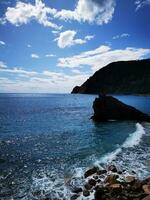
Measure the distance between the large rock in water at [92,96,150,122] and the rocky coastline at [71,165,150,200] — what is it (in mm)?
34658

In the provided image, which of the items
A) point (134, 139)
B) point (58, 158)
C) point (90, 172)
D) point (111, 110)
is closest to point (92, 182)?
point (90, 172)

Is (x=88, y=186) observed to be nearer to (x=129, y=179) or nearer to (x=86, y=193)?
(x=86, y=193)

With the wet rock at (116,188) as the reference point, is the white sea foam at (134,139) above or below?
below

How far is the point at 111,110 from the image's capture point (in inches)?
2169

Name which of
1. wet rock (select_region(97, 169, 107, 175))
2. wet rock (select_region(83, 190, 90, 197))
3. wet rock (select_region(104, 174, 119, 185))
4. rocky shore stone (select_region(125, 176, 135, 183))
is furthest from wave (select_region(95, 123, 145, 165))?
wet rock (select_region(83, 190, 90, 197))

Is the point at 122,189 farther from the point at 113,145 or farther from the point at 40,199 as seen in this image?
the point at 113,145

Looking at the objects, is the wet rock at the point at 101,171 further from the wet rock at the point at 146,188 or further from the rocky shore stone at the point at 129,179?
the wet rock at the point at 146,188

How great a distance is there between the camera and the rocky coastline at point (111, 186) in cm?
1540

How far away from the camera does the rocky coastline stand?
50.5 ft

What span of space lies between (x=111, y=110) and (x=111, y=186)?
3921 centimetres

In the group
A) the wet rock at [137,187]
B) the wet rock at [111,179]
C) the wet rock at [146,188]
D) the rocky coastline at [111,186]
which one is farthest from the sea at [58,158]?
the wet rock at [146,188]

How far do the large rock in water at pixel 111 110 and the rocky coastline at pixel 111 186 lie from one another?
114 feet

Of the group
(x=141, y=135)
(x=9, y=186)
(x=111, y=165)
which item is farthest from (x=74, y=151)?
(x=141, y=135)

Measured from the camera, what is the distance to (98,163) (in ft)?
74.6
